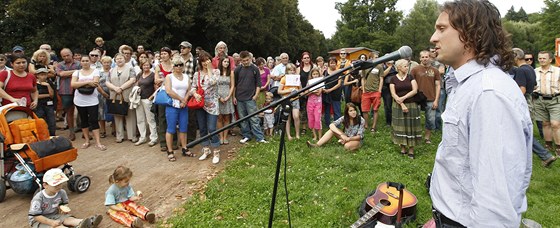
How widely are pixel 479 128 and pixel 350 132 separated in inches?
247

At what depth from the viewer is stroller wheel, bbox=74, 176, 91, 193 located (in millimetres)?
5257

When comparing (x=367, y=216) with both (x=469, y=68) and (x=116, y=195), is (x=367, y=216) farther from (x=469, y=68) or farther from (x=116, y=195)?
(x=116, y=195)

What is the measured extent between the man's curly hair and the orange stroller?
528 cm

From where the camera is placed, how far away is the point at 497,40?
1.57 m

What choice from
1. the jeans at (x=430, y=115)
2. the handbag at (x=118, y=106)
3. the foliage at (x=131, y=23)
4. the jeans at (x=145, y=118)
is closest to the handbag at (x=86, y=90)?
the handbag at (x=118, y=106)

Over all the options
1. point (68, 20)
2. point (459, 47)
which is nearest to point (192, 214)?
point (459, 47)

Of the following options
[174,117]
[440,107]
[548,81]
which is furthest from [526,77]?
[174,117]

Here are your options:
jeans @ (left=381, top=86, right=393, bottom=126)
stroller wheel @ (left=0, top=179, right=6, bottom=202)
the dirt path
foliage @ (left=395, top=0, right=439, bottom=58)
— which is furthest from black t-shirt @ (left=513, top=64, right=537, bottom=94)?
foliage @ (left=395, top=0, right=439, bottom=58)

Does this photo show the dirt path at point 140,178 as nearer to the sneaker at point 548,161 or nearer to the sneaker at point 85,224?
the sneaker at point 85,224

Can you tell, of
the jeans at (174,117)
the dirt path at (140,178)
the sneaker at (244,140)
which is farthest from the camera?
the sneaker at (244,140)

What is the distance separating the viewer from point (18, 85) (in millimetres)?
6254

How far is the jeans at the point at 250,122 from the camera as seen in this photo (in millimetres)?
7867

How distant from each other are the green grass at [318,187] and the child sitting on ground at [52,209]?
1108 mm

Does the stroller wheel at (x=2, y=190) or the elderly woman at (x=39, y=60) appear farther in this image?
the elderly woman at (x=39, y=60)
